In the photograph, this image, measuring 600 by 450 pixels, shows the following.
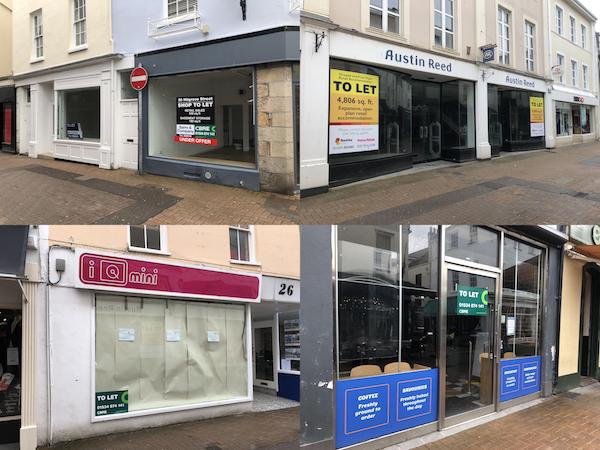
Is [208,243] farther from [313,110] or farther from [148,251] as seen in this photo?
[313,110]

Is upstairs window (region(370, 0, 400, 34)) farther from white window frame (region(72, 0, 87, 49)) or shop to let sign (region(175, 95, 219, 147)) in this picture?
white window frame (region(72, 0, 87, 49))

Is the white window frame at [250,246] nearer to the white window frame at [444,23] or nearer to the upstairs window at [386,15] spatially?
the upstairs window at [386,15]

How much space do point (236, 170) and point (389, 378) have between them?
5.83 meters

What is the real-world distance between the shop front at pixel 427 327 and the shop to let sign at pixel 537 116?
37.9 ft

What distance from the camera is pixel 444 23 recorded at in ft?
43.7

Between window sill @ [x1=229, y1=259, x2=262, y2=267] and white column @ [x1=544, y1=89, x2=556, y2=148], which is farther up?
white column @ [x1=544, y1=89, x2=556, y2=148]

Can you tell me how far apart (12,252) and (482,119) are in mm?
13388

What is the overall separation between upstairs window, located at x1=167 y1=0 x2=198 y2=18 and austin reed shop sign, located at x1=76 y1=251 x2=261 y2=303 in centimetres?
601

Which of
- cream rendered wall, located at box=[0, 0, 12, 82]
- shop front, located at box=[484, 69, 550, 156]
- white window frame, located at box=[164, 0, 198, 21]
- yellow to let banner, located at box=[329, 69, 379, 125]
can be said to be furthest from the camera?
cream rendered wall, located at box=[0, 0, 12, 82]

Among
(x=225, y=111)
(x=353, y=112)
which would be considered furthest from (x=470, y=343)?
(x=225, y=111)

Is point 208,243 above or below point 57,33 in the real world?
below

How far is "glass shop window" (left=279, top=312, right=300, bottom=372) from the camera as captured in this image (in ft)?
30.6

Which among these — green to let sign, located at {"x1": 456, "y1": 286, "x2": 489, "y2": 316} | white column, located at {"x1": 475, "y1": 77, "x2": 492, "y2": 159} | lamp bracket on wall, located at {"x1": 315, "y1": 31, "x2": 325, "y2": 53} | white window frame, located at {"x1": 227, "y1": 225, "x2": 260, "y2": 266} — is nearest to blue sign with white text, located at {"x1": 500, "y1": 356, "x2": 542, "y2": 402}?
green to let sign, located at {"x1": 456, "y1": 286, "x2": 489, "y2": 316}

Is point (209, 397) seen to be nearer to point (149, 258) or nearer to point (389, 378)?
point (149, 258)
